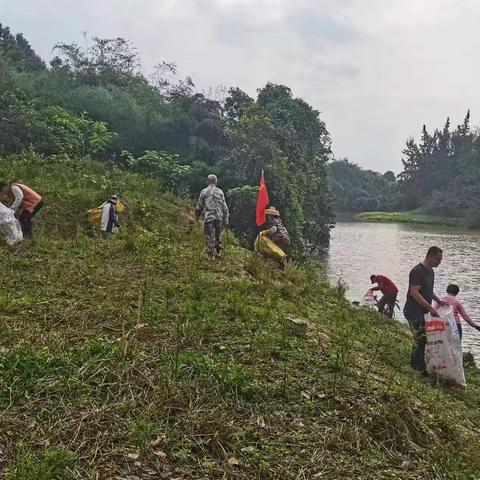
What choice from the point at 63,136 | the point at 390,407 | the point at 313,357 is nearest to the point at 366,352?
the point at 313,357

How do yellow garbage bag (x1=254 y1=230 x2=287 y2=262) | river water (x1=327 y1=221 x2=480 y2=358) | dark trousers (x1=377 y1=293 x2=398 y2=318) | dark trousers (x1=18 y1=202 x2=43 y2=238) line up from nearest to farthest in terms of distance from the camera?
dark trousers (x1=18 y1=202 x2=43 y2=238) < yellow garbage bag (x1=254 y1=230 x2=287 y2=262) < dark trousers (x1=377 y1=293 x2=398 y2=318) < river water (x1=327 y1=221 x2=480 y2=358)

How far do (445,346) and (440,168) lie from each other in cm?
8114

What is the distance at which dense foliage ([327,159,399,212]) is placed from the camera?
88.4m

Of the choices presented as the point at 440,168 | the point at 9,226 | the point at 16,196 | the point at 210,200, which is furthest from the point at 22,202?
the point at 440,168

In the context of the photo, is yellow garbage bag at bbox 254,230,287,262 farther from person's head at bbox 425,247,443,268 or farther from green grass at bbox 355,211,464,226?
green grass at bbox 355,211,464,226

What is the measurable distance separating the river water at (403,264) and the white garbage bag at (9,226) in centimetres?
903

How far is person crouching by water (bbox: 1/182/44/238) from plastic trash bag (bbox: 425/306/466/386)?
7.16 metres

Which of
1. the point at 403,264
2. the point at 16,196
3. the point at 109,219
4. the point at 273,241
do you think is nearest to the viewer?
the point at 16,196

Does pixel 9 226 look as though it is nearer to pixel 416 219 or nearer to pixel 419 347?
pixel 419 347

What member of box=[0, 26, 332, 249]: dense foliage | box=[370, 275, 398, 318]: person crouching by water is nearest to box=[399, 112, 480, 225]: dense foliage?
box=[0, 26, 332, 249]: dense foliage

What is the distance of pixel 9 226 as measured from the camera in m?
9.12

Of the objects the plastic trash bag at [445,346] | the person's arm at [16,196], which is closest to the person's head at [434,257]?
the plastic trash bag at [445,346]

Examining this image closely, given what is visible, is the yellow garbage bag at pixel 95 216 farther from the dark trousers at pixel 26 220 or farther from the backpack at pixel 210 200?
the backpack at pixel 210 200

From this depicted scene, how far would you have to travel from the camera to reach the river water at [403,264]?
55.4 ft
